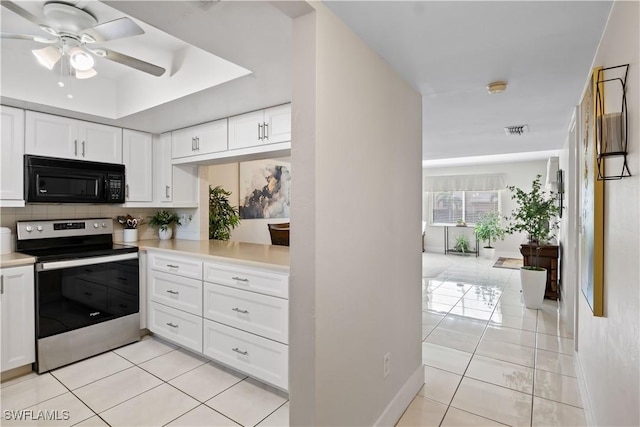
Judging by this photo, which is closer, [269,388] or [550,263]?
[269,388]

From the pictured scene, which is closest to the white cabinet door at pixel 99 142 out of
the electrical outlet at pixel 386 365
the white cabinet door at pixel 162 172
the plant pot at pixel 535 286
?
the white cabinet door at pixel 162 172

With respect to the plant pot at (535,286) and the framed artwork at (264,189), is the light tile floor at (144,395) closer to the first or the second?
the framed artwork at (264,189)

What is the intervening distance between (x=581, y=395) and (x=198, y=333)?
2.77 m

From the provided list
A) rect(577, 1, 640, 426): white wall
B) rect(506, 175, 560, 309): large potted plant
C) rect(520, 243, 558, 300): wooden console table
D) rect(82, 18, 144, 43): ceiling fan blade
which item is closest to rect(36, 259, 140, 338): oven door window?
rect(82, 18, 144, 43): ceiling fan blade

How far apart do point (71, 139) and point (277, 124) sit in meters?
1.91

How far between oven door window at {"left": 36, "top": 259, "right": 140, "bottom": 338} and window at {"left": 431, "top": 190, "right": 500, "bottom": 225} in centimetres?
770

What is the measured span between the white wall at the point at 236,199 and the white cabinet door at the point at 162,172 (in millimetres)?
1218

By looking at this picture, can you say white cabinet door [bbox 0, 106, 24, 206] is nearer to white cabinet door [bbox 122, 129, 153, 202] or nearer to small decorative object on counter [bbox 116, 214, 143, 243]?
white cabinet door [bbox 122, 129, 153, 202]

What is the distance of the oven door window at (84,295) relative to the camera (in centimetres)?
259

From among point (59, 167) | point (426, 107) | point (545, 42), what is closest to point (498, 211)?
point (426, 107)

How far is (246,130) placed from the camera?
111 inches

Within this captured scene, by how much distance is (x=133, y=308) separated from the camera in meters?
3.12

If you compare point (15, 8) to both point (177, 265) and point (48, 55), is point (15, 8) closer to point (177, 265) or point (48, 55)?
point (48, 55)

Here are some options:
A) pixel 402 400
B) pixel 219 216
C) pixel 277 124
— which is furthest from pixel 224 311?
pixel 219 216
